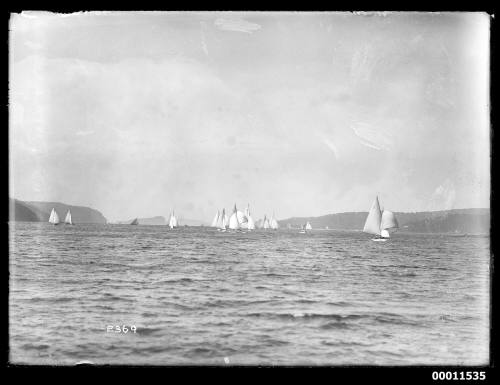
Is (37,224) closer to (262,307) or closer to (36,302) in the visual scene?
(36,302)

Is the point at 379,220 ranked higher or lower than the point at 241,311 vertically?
higher

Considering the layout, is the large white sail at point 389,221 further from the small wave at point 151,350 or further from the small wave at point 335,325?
the small wave at point 151,350

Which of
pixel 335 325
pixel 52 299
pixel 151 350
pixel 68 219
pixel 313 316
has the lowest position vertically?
pixel 151 350

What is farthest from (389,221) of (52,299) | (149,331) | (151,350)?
(52,299)

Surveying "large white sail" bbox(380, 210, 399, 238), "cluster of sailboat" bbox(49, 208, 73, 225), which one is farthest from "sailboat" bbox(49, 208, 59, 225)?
"large white sail" bbox(380, 210, 399, 238)

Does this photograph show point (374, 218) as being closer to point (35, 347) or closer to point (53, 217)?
point (53, 217)

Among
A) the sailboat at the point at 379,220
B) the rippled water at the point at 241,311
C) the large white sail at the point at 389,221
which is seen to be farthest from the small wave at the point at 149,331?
the large white sail at the point at 389,221

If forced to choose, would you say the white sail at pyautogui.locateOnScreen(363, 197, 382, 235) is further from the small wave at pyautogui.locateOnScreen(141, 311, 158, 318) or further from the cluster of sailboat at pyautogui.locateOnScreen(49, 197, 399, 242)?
the small wave at pyautogui.locateOnScreen(141, 311, 158, 318)

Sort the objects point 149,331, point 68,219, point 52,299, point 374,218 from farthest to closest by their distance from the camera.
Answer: point 374,218, point 68,219, point 52,299, point 149,331
